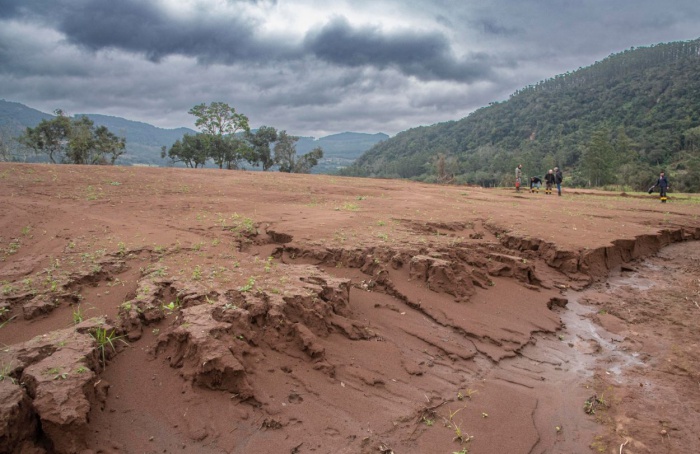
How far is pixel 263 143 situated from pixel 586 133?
2482 inches

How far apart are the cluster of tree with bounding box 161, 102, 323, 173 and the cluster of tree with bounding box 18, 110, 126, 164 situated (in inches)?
260

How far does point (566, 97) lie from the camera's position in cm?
10369

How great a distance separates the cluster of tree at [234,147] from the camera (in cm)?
3872

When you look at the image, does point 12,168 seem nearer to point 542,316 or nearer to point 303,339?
point 303,339

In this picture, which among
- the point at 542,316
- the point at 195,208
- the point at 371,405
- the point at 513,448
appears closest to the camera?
the point at 513,448

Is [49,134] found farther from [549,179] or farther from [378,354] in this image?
[378,354]

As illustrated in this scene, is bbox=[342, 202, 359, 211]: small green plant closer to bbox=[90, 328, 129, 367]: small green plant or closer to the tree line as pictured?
bbox=[90, 328, 129, 367]: small green plant

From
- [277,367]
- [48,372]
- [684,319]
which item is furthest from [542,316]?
[48,372]

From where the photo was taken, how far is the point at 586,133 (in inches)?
2945

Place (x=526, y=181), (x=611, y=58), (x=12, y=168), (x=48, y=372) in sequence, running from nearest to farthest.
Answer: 1. (x=48, y=372)
2. (x=12, y=168)
3. (x=526, y=181)
4. (x=611, y=58)

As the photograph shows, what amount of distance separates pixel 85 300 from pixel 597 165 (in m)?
50.5

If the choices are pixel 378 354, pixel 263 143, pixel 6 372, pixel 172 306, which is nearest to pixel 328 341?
pixel 378 354

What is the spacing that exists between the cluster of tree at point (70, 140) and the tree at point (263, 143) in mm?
13967

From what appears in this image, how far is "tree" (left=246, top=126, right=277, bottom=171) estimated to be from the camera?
4691 cm
